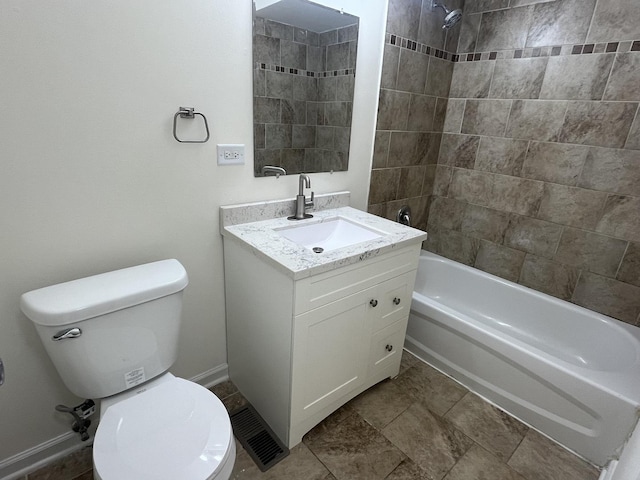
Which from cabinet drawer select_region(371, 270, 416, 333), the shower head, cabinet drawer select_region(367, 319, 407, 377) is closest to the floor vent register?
cabinet drawer select_region(367, 319, 407, 377)

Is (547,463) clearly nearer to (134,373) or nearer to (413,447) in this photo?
(413,447)

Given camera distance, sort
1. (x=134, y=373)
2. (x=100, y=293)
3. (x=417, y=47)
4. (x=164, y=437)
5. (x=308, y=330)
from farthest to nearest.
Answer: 1. (x=417, y=47)
2. (x=308, y=330)
3. (x=134, y=373)
4. (x=100, y=293)
5. (x=164, y=437)

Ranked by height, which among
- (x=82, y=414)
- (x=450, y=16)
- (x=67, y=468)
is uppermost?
(x=450, y=16)

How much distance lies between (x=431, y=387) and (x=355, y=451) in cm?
61

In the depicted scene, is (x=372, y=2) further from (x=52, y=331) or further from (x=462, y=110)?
(x=52, y=331)

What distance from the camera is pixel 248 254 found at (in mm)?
1442

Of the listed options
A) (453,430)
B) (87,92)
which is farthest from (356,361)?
(87,92)

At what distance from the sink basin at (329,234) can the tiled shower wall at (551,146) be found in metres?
0.49

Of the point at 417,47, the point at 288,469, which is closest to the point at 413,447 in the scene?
the point at 288,469

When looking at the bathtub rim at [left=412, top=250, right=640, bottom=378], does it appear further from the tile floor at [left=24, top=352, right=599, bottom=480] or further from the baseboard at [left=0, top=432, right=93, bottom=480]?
the baseboard at [left=0, top=432, right=93, bottom=480]

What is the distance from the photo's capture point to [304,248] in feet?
4.50

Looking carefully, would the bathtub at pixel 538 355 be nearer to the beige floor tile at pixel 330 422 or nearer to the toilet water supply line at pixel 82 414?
the beige floor tile at pixel 330 422

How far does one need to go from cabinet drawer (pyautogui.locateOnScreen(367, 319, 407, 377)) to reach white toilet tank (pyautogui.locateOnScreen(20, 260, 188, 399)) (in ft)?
3.00

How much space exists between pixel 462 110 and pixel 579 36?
676mm
